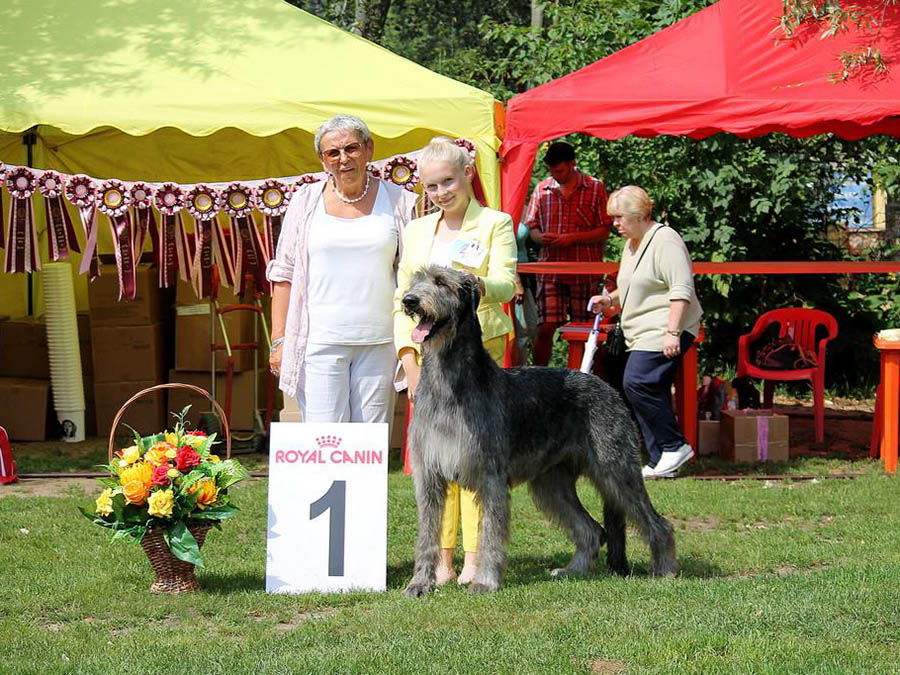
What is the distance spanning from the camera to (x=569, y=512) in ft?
16.9

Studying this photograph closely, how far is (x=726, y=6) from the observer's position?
816cm

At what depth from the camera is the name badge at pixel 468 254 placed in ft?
15.0

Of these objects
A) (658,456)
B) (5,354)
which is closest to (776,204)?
(658,456)

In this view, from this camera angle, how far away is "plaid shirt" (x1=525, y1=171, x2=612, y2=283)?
9.06 metres

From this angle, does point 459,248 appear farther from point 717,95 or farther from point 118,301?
point 118,301

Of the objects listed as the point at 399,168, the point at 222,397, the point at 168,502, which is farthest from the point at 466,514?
the point at 222,397

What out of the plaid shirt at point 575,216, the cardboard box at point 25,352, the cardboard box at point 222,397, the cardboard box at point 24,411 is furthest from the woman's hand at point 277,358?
the cardboard box at point 25,352

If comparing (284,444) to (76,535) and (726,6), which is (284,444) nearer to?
(76,535)

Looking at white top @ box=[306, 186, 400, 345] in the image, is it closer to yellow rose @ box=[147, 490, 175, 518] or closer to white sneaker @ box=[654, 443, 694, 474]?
yellow rose @ box=[147, 490, 175, 518]

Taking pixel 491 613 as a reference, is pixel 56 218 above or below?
above

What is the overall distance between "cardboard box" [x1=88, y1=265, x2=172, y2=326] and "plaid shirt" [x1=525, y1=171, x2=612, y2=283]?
3.02 metres

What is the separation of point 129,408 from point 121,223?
207 centimetres

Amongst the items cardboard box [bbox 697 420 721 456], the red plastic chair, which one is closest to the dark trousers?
cardboard box [bbox 697 420 721 456]

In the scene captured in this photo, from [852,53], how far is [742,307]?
3.99 meters
